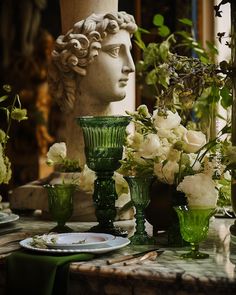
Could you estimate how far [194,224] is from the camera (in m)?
1.63

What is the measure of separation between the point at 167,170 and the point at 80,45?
599 millimetres

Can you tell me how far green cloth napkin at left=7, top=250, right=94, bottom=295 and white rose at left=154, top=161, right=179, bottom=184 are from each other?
11.4 inches

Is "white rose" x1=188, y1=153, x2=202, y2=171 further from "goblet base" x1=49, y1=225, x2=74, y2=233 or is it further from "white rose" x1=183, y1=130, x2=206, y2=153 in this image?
"goblet base" x1=49, y1=225, x2=74, y2=233

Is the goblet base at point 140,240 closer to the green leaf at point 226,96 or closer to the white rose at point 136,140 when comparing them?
the white rose at point 136,140

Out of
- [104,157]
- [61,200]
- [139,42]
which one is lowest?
[61,200]

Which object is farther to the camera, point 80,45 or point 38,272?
point 80,45

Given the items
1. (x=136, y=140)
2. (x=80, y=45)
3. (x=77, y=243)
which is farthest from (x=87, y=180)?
(x=80, y=45)

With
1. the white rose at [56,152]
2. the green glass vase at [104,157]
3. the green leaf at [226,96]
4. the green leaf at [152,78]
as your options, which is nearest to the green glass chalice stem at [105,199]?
the green glass vase at [104,157]

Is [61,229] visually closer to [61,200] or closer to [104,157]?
[61,200]

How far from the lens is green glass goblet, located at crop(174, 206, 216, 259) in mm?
1620

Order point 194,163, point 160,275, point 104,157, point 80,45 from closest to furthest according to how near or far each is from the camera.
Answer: point 160,275 < point 194,163 < point 104,157 < point 80,45

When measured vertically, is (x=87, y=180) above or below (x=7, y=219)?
above

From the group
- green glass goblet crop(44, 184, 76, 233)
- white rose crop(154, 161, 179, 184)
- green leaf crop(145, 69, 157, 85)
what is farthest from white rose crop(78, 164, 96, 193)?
green leaf crop(145, 69, 157, 85)

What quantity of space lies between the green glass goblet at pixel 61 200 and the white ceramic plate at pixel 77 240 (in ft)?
0.56
